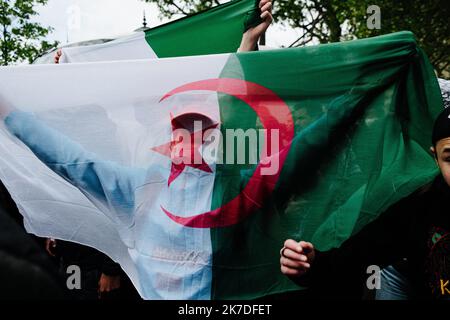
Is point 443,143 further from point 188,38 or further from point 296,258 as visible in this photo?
point 188,38

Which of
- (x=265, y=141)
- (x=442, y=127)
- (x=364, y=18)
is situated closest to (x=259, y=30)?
A: (x=265, y=141)

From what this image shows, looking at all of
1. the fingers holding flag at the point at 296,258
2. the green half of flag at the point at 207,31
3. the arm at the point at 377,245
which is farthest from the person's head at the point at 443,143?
the green half of flag at the point at 207,31

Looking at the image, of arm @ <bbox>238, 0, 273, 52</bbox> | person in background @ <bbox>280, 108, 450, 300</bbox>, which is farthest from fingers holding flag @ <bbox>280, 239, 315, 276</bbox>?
arm @ <bbox>238, 0, 273, 52</bbox>

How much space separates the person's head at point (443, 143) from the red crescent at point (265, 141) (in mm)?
688

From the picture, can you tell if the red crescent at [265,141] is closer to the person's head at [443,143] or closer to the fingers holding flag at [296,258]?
the fingers holding flag at [296,258]

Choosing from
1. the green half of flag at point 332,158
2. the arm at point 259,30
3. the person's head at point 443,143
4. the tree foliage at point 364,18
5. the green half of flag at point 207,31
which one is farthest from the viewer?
the tree foliage at point 364,18

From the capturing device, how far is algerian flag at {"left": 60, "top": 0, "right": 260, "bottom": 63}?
11.2ft

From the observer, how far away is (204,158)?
8.38 feet

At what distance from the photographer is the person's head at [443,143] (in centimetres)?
208

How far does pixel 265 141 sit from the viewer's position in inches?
100

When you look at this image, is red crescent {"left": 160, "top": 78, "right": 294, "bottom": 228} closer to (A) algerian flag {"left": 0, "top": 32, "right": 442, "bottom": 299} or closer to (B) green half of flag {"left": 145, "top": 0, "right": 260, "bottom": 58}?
(A) algerian flag {"left": 0, "top": 32, "right": 442, "bottom": 299}

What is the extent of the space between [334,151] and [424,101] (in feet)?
1.64

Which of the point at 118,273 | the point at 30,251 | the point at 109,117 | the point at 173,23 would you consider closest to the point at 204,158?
the point at 109,117

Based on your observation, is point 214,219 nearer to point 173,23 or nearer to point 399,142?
point 399,142
